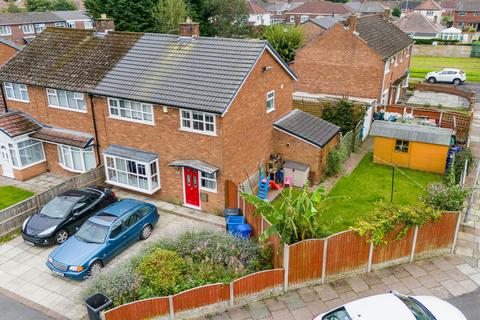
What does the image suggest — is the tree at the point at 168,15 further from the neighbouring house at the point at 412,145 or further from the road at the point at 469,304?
the road at the point at 469,304

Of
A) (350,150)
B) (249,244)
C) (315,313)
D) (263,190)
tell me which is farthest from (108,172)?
(350,150)

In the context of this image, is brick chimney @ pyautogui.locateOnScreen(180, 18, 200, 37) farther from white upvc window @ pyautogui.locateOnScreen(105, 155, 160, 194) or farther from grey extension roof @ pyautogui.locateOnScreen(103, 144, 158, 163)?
white upvc window @ pyautogui.locateOnScreen(105, 155, 160, 194)

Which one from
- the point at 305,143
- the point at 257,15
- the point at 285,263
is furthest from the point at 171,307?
the point at 257,15

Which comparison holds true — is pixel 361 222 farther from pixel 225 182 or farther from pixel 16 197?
pixel 16 197

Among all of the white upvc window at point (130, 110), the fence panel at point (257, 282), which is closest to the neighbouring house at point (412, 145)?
the white upvc window at point (130, 110)

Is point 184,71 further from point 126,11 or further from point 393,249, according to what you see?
point 126,11

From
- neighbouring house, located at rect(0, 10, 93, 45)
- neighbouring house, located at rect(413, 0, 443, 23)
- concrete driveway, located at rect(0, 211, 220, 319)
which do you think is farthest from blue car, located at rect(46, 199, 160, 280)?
neighbouring house, located at rect(413, 0, 443, 23)
